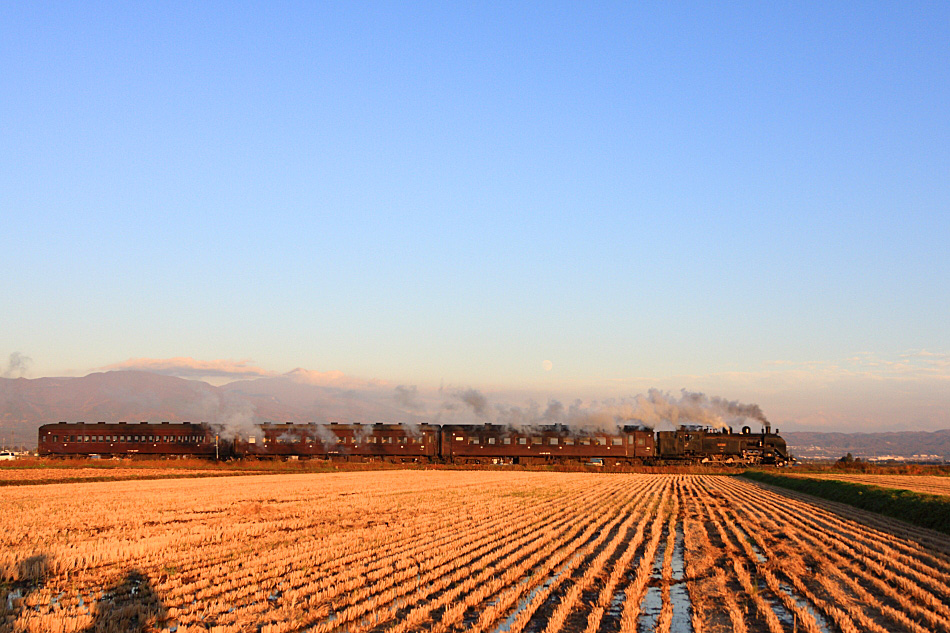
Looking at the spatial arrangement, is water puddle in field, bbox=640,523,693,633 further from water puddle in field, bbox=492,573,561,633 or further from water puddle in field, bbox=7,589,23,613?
water puddle in field, bbox=7,589,23,613

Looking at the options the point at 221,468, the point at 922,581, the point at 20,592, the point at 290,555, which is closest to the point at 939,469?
the point at 221,468

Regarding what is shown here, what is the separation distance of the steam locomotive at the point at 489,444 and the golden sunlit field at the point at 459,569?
42343 millimetres

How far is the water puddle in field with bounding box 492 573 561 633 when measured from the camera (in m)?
11.7

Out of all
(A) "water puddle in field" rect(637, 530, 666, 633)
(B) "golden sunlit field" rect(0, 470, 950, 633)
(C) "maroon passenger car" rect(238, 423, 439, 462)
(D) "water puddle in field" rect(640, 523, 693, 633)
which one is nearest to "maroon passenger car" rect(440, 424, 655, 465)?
(C) "maroon passenger car" rect(238, 423, 439, 462)


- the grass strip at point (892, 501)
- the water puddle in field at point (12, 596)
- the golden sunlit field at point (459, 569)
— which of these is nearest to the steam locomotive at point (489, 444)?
the grass strip at point (892, 501)

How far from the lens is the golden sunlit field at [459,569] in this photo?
12.1 metres

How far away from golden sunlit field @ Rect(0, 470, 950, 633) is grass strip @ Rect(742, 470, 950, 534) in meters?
1.06

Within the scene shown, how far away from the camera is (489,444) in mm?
74125

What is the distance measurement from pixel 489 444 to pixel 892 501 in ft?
147

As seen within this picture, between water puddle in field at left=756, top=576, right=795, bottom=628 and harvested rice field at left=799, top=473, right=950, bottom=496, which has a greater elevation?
water puddle in field at left=756, top=576, right=795, bottom=628

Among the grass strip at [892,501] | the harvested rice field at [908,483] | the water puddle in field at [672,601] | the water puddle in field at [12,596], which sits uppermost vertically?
the water puddle in field at [12,596]

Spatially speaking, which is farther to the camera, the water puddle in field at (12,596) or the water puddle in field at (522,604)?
the water puddle in field at (12,596)

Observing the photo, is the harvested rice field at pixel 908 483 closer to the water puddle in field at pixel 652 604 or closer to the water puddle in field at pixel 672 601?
the water puddle in field at pixel 672 601

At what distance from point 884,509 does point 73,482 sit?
43.4 meters
